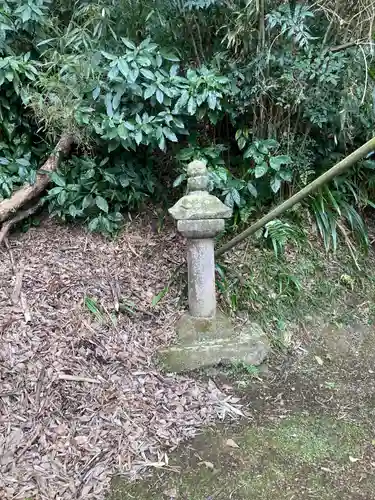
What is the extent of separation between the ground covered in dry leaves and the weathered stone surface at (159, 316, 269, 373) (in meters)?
0.09

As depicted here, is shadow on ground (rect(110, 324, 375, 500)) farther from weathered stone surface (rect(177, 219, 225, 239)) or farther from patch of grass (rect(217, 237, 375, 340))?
weathered stone surface (rect(177, 219, 225, 239))

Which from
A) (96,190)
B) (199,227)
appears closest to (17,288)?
(96,190)

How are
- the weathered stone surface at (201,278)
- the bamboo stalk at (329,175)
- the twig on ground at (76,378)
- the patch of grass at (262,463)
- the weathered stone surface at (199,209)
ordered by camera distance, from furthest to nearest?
1. the weathered stone surface at (201,278)
2. the weathered stone surface at (199,209)
3. the twig on ground at (76,378)
4. the bamboo stalk at (329,175)
5. the patch of grass at (262,463)

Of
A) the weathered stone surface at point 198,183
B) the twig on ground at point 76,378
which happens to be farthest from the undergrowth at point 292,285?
the twig on ground at point 76,378

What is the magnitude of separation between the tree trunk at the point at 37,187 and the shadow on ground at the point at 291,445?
1771 millimetres

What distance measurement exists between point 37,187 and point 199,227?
1.35 m

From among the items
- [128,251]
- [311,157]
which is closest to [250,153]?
[311,157]

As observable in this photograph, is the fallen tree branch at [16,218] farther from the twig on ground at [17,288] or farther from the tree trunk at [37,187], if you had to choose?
the twig on ground at [17,288]

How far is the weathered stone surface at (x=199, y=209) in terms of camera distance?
2.55 meters

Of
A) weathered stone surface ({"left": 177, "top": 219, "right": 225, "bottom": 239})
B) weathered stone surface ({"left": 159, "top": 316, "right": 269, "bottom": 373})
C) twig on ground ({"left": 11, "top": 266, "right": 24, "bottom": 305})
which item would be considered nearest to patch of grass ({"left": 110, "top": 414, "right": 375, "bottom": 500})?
weathered stone surface ({"left": 159, "top": 316, "right": 269, "bottom": 373})

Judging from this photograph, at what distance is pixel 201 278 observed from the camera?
8.99 feet

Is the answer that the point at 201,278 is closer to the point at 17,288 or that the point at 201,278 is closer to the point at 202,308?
the point at 202,308

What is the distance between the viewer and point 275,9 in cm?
292

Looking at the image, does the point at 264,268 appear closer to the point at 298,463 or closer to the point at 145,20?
the point at 298,463
